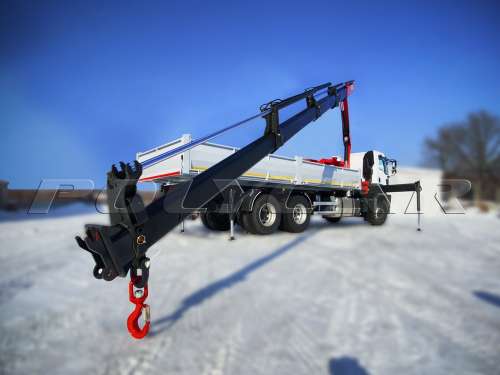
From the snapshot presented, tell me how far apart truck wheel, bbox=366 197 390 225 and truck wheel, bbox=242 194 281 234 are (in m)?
3.76

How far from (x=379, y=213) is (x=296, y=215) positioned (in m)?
3.41

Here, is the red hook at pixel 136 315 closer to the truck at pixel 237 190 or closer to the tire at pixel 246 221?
the truck at pixel 237 190

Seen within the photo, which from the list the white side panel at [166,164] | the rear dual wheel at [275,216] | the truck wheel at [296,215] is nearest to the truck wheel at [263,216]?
the rear dual wheel at [275,216]

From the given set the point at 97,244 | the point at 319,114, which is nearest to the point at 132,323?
the point at 97,244

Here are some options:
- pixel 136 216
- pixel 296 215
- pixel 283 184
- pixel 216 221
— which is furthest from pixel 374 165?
pixel 136 216

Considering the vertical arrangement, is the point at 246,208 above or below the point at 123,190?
below

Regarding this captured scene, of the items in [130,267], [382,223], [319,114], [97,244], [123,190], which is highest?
[319,114]

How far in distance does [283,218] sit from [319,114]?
2.50 meters

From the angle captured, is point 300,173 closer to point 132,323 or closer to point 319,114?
point 319,114

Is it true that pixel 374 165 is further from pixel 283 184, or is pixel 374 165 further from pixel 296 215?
pixel 283 184

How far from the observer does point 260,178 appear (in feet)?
19.0

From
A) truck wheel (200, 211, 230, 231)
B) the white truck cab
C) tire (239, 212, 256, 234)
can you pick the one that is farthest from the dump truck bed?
truck wheel (200, 211, 230, 231)

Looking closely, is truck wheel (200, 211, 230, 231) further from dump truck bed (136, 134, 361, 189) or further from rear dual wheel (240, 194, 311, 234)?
dump truck bed (136, 134, 361, 189)

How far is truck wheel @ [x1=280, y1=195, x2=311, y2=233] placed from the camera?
6535mm
